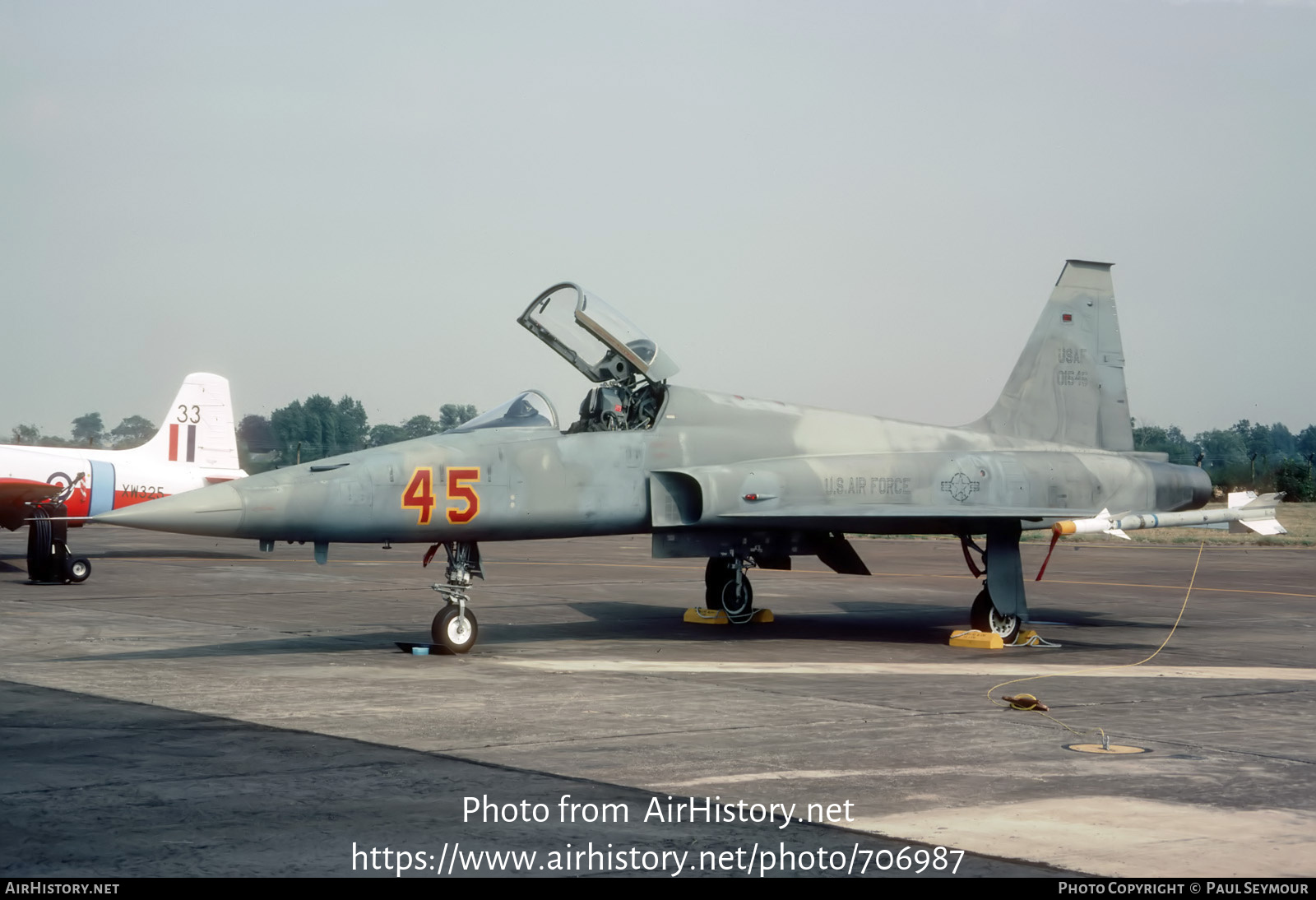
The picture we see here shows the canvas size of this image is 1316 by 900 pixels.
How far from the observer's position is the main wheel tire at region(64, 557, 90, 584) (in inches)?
854

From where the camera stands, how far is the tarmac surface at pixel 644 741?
222 inches

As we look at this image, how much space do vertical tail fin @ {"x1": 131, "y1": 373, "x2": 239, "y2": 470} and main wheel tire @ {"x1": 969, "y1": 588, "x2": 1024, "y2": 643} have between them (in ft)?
75.6

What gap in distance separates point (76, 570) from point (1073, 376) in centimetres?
1625

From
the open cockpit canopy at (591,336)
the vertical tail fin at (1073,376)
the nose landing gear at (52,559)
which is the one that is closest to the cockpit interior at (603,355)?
the open cockpit canopy at (591,336)

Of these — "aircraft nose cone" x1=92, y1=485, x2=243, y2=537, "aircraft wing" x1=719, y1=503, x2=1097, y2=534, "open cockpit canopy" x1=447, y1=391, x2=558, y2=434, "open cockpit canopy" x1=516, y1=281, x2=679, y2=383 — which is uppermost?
"open cockpit canopy" x1=516, y1=281, x2=679, y2=383

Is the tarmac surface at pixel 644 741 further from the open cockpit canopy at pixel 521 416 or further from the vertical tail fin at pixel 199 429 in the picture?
the vertical tail fin at pixel 199 429

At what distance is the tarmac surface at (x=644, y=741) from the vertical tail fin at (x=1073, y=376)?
256 centimetres

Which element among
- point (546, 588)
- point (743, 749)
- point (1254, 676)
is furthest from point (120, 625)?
point (1254, 676)

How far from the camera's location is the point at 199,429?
3291cm

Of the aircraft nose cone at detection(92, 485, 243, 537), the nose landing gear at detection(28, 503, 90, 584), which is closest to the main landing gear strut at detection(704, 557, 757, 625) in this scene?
the aircraft nose cone at detection(92, 485, 243, 537)

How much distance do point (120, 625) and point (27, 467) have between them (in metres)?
14.6

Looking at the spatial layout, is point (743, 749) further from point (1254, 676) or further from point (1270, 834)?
point (1254, 676)

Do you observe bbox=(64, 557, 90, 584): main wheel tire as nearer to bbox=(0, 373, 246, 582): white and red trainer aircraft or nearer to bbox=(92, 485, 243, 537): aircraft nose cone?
bbox=(0, 373, 246, 582): white and red trainer aircraft
